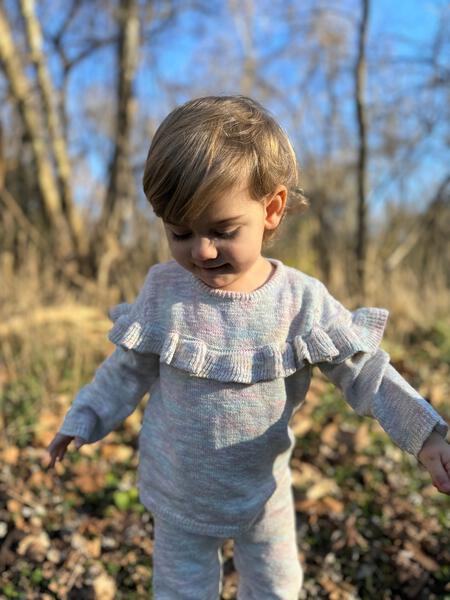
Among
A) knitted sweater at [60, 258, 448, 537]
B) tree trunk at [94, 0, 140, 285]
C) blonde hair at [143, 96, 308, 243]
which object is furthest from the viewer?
tree trunk at [94, 0, 140, 285]

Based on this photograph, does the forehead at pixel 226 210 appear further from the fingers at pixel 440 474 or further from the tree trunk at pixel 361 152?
the tree trunk at pixel 361 152

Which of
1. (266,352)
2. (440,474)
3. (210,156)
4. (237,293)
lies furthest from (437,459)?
(210,156)

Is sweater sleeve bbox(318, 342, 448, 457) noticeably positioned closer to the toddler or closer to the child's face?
the toddler

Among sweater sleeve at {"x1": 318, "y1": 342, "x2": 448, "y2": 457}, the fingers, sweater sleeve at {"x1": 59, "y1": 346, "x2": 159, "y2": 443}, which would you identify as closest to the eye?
sweater sleeve at {"x1": 59, "y1": 346, "x2": 159, "y2": 443}

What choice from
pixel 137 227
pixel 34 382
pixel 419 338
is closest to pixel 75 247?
pixel 137 227

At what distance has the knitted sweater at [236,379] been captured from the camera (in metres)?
1.52

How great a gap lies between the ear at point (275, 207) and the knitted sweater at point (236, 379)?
0.54 ft

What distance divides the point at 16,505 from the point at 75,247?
4057 mm

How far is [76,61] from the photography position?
24.9 feet

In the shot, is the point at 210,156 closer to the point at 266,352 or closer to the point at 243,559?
the point at 266,352

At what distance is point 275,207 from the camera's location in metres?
1.52

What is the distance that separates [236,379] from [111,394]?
46cm

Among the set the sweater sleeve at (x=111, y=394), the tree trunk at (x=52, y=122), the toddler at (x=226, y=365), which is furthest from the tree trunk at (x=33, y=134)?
the toddler at (x=226, y=365)

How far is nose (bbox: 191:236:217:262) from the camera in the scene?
4.50 feet
